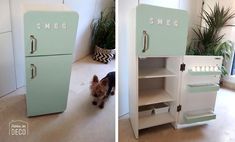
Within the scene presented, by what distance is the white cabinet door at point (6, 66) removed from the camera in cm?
121

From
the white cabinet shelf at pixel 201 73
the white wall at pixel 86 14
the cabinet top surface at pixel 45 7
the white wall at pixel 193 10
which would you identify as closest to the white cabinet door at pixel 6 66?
the cabinet top surface at pixel 45 7

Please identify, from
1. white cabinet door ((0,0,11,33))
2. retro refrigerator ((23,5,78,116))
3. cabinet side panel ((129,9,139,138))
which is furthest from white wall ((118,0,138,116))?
white cabinet door ((0,0,11,33))

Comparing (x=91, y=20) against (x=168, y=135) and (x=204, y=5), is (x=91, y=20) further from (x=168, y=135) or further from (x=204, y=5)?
(x=168, y=135)

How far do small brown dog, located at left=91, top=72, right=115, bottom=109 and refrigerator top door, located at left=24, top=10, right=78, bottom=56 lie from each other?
0.30 metres

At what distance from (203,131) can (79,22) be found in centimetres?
134

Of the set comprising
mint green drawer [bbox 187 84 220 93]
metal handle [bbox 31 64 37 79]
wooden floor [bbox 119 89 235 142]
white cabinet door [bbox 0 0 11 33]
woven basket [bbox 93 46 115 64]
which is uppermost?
white cabinet door [bbox 0 0 11 33]

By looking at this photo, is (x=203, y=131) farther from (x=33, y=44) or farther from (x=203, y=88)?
(x=33, y=44)

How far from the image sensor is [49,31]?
134 cm

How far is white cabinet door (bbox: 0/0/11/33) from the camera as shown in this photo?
1154 millimetres

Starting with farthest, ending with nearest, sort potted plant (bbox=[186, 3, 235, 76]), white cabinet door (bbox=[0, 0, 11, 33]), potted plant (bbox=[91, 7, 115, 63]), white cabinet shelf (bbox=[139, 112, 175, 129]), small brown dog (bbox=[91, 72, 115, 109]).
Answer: white cabinet shelf (bbox=[139, 112, 175, 129]), potted plant (bbox=[186, 3, 235, 76]), small brown dog (bbox=[91, 72, 115, 109]), potted plant (bbox=[91, 7, 115, 63]), white cabinet door (bbox=[0, 0, 11, 33])

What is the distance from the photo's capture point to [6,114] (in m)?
1.39

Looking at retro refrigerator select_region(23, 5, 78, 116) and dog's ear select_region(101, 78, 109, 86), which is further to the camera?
dog's ear select_region(101, 78, 109, 86)

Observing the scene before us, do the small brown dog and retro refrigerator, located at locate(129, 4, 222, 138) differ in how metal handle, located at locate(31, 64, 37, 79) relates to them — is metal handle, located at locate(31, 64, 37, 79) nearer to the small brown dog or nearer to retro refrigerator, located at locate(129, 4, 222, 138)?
the small brown dog

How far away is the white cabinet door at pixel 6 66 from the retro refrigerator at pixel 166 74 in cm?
80
